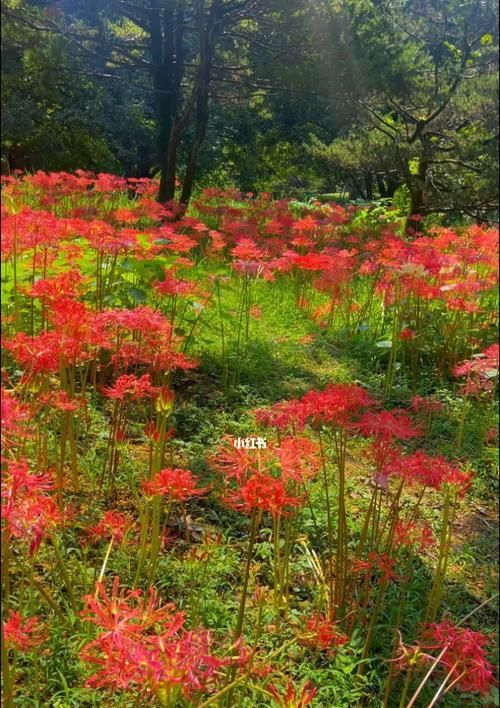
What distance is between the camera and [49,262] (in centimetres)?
148

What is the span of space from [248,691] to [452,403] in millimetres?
716

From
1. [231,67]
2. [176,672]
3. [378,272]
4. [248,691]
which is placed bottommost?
[248,691]

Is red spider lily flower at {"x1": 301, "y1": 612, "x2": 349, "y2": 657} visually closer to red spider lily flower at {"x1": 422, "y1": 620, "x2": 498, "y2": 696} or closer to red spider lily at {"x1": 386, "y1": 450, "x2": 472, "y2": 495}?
red spider lily flower at {"x1": 422, "y1": 620, "x2": 498, "y2": 696}

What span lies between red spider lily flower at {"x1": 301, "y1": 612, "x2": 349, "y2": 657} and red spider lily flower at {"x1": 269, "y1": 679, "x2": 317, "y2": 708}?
75mm

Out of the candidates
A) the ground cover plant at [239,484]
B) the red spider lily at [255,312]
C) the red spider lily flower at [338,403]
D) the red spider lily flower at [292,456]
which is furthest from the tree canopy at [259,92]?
the red spider lily at [255,312]

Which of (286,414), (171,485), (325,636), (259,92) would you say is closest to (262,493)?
(171,485)

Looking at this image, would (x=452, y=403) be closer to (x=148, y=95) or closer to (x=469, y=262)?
(x=469, y=262)

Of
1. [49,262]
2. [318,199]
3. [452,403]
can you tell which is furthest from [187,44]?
[318,199]

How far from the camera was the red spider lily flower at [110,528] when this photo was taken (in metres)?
1.21

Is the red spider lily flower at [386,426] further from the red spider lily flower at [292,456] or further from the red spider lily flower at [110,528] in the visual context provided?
the red spider lily flower at [110,528]

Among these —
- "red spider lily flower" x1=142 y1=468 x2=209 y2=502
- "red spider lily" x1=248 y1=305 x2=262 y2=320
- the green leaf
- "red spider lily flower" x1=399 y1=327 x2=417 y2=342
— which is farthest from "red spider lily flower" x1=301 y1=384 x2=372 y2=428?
"red spider lily" x1=248 y1=305 x2=262 y2=320

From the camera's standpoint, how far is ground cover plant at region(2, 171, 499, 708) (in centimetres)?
89

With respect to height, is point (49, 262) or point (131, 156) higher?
point (131, 156)

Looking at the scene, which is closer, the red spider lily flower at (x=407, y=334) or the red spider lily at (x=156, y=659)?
the red spider lily at (x=156, y=659)
